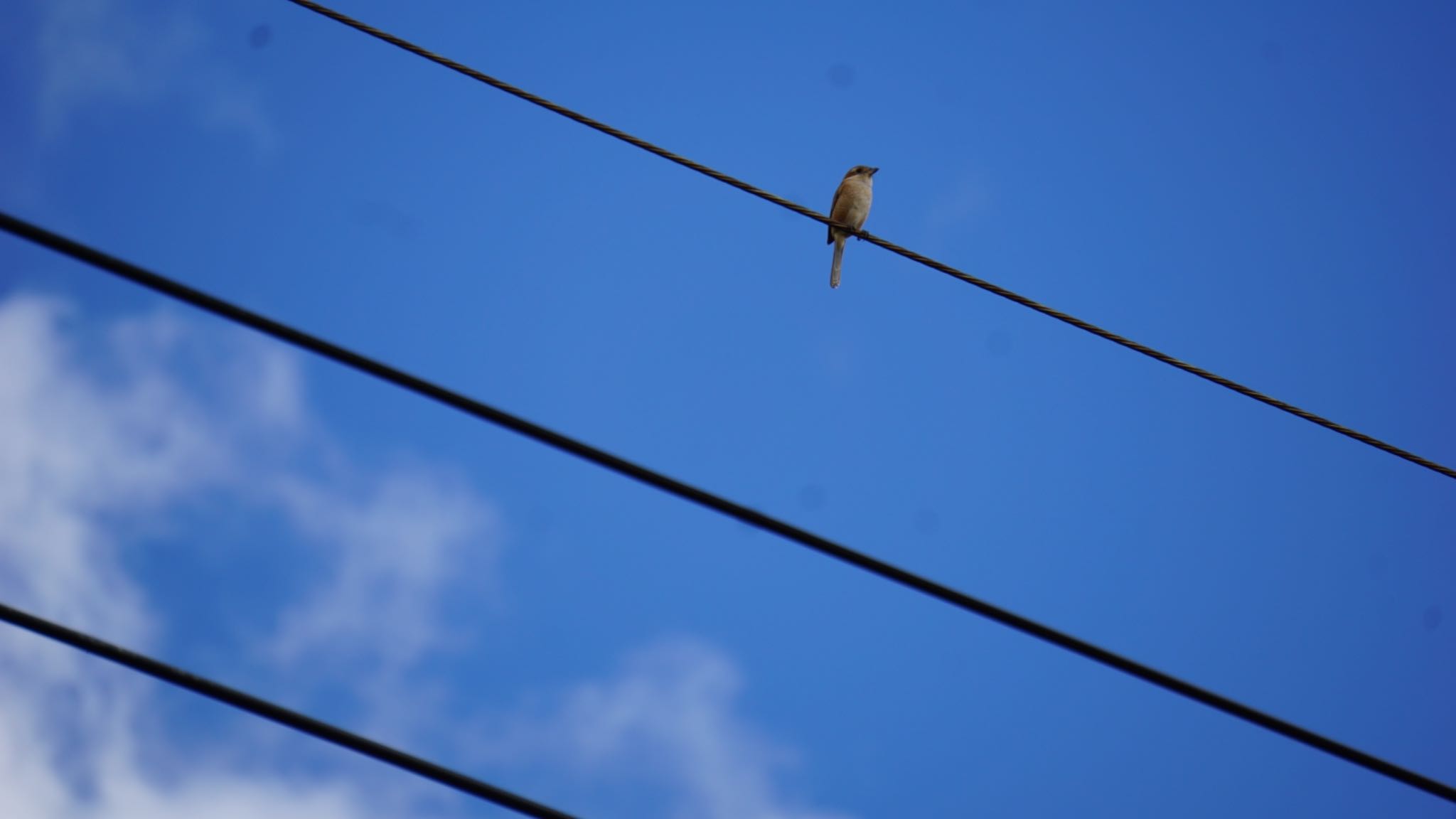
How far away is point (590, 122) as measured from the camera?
430cm

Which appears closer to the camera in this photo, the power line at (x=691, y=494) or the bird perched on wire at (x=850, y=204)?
the power line at (x=691, y=494)

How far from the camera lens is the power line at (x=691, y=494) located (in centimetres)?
312

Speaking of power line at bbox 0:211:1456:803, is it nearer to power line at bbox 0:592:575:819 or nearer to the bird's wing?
power line at bbox 0:592:575:819

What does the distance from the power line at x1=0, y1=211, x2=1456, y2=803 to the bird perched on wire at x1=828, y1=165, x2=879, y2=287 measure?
32.2ft

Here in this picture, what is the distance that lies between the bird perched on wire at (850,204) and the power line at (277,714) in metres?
10.4

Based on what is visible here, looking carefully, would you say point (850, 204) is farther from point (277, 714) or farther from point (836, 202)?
point (277, 714)

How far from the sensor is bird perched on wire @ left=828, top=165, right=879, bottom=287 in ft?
43.0

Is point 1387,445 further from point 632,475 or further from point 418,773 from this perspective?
point 418,773

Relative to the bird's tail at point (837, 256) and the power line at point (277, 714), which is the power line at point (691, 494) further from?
the bird's tail at point (837, 256)

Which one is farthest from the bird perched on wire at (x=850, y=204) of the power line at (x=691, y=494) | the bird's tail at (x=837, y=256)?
the power line at (x=691, y=494)

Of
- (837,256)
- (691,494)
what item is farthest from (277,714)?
(837,256)

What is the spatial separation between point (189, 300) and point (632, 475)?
1307mm

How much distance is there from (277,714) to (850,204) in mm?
11112

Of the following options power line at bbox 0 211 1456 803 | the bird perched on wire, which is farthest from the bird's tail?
power line at bbox 0 211 1456 803
